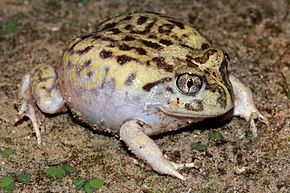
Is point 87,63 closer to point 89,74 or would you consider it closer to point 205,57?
point 89,74

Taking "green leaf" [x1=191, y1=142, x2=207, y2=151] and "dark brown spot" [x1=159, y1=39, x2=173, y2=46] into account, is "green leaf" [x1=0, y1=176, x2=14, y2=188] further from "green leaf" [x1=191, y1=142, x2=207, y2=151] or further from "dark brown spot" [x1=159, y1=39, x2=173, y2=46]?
"dark brown spot" [x1=159, y1=39, x2=173, y2=46]

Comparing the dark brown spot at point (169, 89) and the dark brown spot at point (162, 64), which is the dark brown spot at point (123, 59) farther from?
the dark brown spot at point (169, 89)

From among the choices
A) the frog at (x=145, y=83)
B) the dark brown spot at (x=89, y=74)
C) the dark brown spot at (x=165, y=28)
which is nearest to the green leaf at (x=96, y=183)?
the frog at (x=145, y=83)

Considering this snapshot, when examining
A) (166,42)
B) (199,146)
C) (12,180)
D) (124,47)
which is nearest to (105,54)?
(124,47)

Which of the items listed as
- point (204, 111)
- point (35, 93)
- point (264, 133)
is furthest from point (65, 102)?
point (264, 133)

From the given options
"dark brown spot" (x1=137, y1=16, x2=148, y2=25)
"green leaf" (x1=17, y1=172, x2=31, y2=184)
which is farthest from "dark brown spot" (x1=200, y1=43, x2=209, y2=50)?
"green leaf" (x1=17, y1=172, x2=31, y2=184)

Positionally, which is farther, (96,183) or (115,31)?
(115,31)

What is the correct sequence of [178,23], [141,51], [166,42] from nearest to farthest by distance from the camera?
[141,51], [166,42], [178,23]
